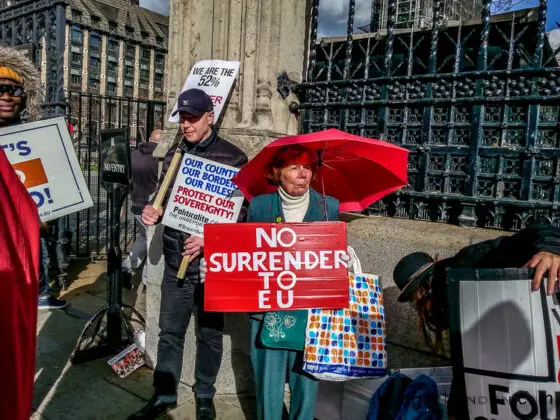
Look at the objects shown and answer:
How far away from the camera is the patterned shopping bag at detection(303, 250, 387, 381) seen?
2609 millimetres

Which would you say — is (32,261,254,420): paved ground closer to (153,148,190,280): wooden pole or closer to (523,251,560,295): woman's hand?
(153,148,190,280): wooden pole

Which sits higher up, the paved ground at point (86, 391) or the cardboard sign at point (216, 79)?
the cardboard sign at point (216, 79)

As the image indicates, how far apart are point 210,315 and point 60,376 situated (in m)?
1.62

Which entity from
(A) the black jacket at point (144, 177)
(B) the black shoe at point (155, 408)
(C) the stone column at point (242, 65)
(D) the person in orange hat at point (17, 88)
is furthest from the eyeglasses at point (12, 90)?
(B) the black shoe at point (155, 408)

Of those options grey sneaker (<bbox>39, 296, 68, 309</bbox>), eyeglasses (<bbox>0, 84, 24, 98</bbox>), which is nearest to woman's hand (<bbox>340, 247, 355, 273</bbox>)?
eyeglasses (<bbox>0, 84, 24, 98</bbox>)

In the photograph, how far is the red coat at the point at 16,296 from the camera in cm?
154

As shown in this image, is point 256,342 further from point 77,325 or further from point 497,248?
point 77,325

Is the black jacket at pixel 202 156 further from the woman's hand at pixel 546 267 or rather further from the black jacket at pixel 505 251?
the woman's hand at pixel 546 267

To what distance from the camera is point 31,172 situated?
145 inches

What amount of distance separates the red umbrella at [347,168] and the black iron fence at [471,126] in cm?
51

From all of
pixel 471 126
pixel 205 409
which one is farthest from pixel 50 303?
pixel 471 126

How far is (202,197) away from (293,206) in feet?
2.54

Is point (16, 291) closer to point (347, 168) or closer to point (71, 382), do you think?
point (347, 168)

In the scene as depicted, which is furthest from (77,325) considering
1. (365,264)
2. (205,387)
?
(365,264)
